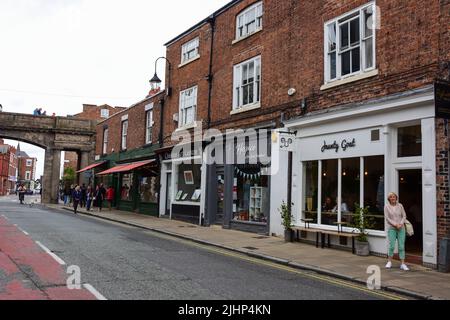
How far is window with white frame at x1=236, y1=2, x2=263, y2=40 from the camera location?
17.0 metres

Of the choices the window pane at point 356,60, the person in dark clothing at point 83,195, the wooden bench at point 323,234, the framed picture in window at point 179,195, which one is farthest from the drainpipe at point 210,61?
the person in dark clothing at point 83,195

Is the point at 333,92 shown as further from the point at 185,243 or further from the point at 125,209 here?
the point at 125,209

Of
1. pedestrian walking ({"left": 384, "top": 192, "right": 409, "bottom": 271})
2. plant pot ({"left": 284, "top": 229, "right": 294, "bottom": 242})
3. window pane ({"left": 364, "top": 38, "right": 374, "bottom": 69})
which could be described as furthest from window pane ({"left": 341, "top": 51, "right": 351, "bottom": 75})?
plant pot ({"left": 284, "top": 229, "right": 294, "bottom": 242})

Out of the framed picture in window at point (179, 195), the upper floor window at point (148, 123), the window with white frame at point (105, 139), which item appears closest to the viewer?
the framed picture in window at point (179, 195)

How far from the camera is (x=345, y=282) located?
847 cm

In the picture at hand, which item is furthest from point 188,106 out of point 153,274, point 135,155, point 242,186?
point 153,274

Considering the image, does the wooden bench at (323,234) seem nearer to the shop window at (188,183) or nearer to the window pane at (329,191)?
the window pane at (329,191)

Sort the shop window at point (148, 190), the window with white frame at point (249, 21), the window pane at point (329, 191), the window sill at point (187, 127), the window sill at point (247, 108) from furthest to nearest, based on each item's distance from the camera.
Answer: the shop window at point (148, 190) → the window sill at point (187, 127) → the window with white frame at point (249, 21) → the window sill at point (247, 108) → the window pane at point (329, 191)

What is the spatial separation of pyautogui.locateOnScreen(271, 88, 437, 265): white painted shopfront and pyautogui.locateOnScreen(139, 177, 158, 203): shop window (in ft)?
35.0

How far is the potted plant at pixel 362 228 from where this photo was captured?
1144cm

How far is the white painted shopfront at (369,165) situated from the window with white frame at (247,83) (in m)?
2.92

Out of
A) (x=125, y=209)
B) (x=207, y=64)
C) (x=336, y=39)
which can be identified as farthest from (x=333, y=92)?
(x=125, y=209)

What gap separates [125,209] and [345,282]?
21329 mm

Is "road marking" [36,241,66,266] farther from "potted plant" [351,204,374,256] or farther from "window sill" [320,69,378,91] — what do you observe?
"window sill" [320,69,378,91]
